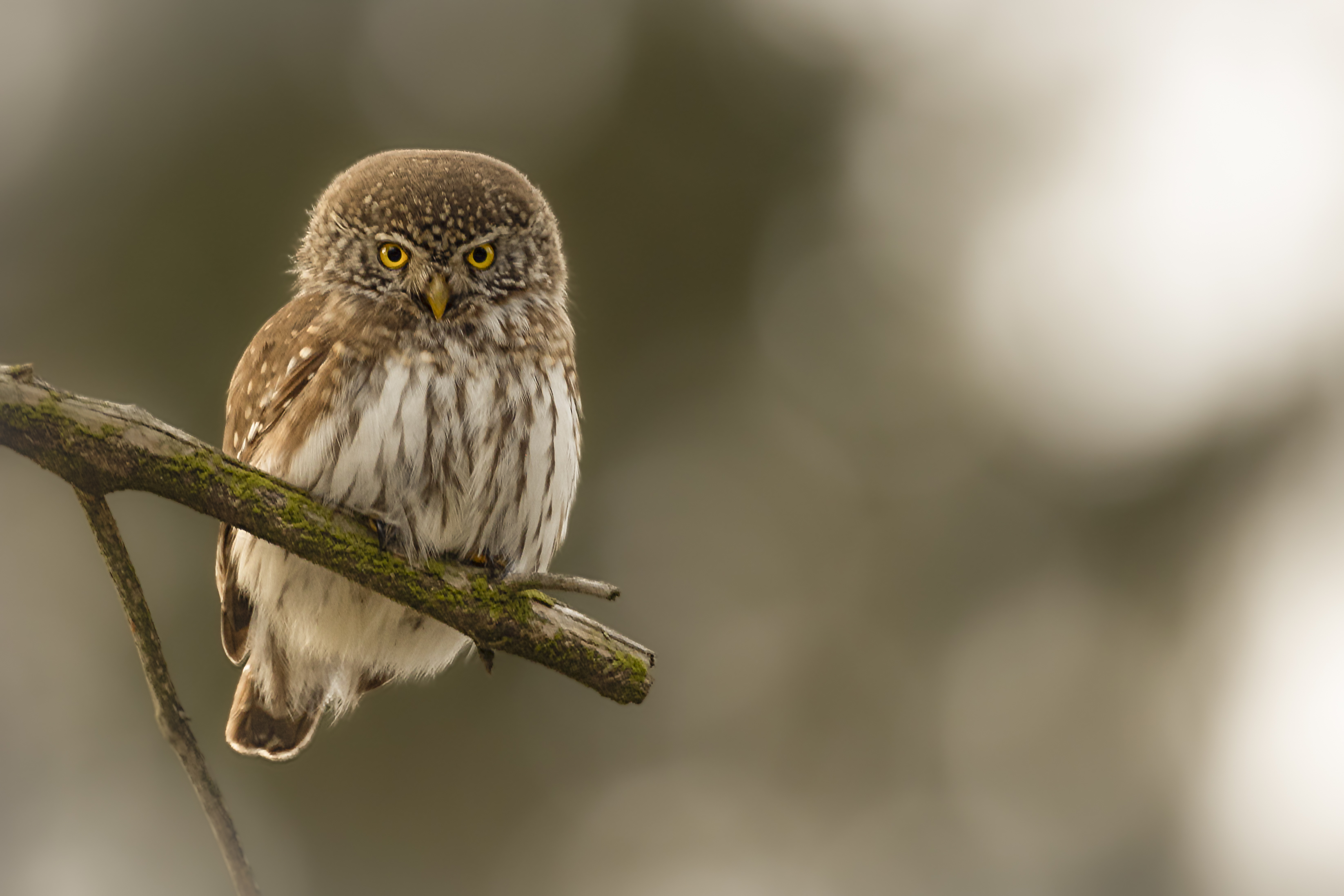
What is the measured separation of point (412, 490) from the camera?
101 inches

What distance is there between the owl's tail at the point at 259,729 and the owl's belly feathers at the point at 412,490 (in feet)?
0.20

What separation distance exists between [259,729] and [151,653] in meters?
1.49

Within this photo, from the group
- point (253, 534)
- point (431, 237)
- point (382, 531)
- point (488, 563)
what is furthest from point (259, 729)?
point (431, 237)

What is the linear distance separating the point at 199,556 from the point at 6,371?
3.82 metres

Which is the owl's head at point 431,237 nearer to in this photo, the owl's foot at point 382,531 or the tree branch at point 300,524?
the owl's foot at point 382,531

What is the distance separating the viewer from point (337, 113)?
5.90 metres

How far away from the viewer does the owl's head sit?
2.75 metres

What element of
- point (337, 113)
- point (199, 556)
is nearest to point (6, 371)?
point (199, 556)

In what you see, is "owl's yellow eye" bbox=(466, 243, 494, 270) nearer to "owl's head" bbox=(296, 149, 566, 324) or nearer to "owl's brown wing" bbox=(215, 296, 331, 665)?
"owl's head" bbox=(296, 149, 566, 324)

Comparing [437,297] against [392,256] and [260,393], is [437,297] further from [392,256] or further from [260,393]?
[260,393]

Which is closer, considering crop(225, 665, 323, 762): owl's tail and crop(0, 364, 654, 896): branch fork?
crop(0, 364, 654, 896): branch fork

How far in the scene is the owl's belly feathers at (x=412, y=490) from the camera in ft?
8.25

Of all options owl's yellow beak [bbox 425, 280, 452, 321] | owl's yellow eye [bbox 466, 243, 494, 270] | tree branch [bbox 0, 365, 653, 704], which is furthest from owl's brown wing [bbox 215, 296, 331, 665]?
tree branch [bbox 0, 365, 653, 704]

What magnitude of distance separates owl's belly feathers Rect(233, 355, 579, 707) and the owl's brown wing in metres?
0.08
